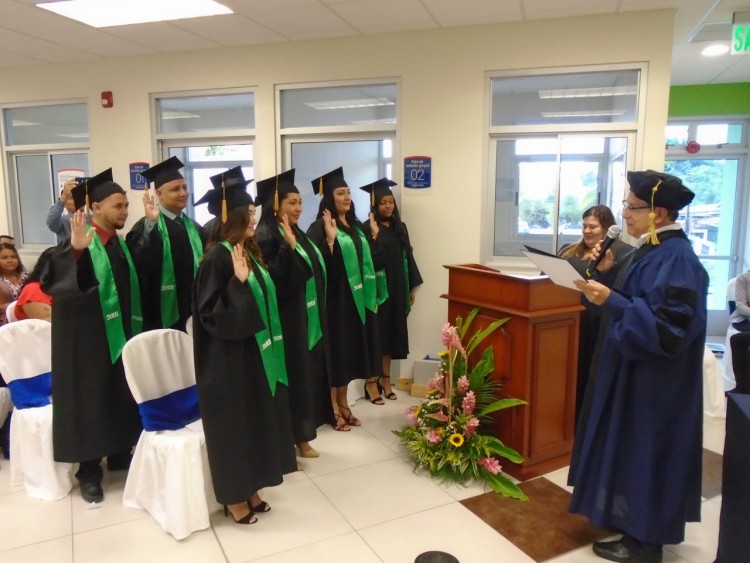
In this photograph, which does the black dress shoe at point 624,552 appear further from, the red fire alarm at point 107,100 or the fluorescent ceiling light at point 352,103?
the red fire alarm at point 107,100

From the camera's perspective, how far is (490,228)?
4.58 meters

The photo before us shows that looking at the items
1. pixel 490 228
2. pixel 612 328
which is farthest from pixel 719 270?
pixel 612 328

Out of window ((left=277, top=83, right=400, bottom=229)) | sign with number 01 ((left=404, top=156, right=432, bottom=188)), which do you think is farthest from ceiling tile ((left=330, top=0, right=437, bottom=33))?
sign with number 01 ((left=404, top=156, right=432, bottom=188))

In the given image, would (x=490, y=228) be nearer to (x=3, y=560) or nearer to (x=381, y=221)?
(x=381, y=221)

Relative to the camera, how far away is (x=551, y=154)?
14.5 ft

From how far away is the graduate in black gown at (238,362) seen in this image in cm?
231

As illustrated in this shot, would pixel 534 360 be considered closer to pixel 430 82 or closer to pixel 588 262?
pixel 588 262

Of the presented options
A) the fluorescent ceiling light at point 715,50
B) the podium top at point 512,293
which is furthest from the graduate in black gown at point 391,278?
the fluorescent ceiling light at point 715,50

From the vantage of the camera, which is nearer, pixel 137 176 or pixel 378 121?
pixel 378 121

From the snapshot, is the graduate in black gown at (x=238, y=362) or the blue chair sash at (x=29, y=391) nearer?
the graduate in black gown at (x=238, y=362)

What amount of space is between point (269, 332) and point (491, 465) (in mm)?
1387

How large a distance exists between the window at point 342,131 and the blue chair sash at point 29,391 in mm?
2710

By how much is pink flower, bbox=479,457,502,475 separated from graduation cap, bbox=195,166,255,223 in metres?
1.82

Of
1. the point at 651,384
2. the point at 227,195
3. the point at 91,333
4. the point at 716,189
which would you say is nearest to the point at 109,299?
the point at 91,333
